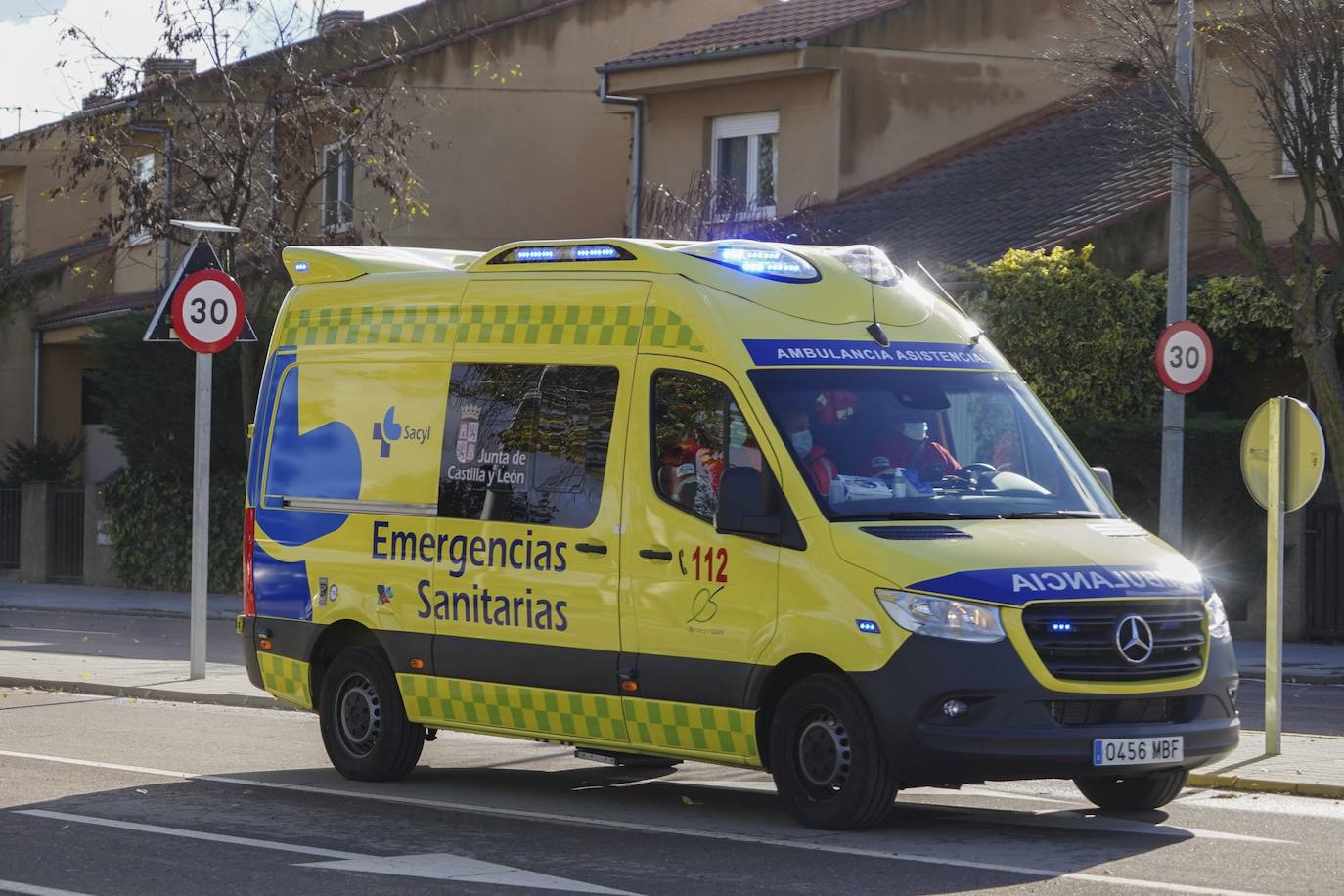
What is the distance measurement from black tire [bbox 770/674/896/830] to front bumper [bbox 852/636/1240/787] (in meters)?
0.11

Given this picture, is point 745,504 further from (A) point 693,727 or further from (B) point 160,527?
(B) point 160,527

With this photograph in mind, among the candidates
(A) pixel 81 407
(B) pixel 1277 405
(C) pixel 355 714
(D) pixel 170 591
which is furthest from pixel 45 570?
(B) pixel 1277 405

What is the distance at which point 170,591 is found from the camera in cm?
3150

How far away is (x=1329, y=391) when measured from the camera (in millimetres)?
18109

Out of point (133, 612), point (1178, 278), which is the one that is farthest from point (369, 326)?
point (133, 612)

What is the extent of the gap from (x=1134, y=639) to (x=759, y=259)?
2.58 metres

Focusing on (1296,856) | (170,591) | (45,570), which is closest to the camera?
(1296,856)

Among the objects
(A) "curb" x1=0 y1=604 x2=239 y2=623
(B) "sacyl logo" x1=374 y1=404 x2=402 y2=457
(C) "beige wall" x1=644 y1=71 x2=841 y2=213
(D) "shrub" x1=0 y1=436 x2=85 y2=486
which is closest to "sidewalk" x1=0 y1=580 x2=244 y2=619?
(A) "curb" x1=0 y1=604 x2=239 y2=623

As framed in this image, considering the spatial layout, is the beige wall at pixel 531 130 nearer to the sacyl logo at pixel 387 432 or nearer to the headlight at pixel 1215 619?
the sacyl logo at pixel 387 432

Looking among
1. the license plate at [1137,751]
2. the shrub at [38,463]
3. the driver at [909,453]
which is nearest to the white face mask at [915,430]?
the driver at [909,453]

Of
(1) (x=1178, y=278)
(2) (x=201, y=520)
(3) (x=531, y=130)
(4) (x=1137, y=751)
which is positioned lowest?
(4) (x=1137, y=751)

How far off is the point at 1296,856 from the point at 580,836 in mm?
3085

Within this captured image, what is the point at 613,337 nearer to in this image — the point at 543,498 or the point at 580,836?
the point at 543,498

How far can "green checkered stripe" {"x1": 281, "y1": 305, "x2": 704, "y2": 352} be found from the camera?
9.98m
